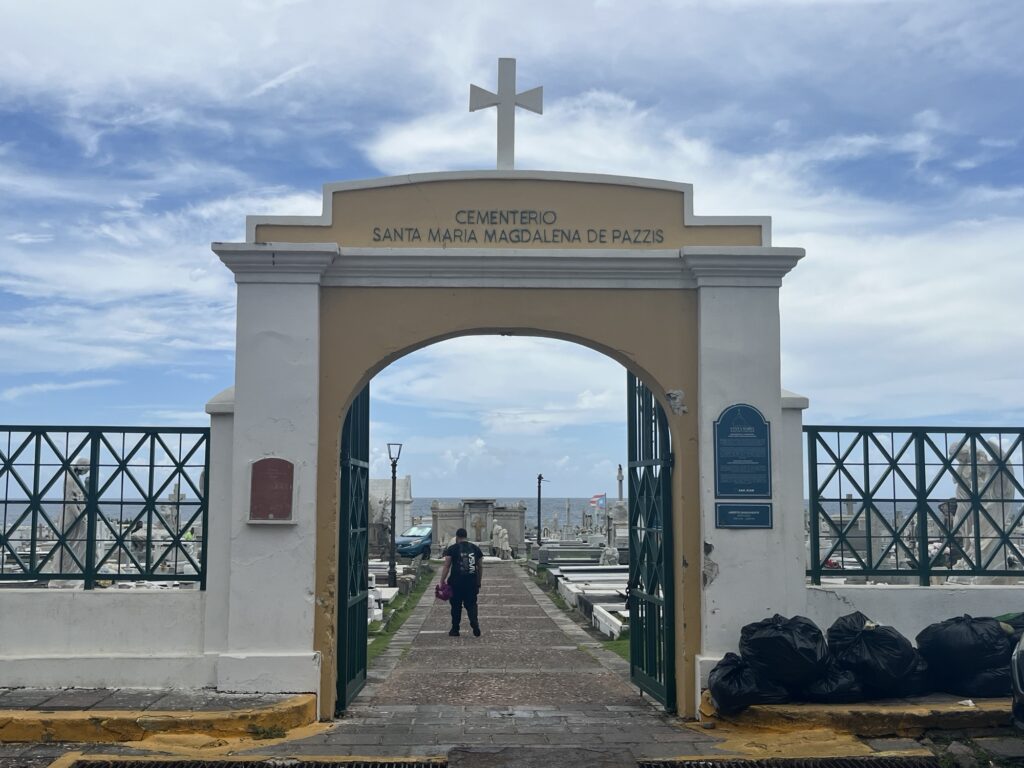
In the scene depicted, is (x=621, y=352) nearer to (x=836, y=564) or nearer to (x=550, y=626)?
(x=836, y=564)

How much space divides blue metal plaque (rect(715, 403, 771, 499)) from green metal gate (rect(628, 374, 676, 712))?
19.0 inches

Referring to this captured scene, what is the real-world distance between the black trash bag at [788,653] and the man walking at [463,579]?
642 cm

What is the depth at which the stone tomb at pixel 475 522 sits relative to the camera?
118 ft

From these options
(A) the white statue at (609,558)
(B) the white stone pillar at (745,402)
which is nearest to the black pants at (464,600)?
(B) the white stone pillar at (745,402)

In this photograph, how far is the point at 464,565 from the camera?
1360cm

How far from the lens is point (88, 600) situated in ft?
26.6

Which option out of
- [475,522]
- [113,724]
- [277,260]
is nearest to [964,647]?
[277,260]

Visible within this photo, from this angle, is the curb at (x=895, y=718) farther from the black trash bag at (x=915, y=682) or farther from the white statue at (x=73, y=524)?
the white statue at (x=73, y=524)

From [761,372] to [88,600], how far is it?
584cm

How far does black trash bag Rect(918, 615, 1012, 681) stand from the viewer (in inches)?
301

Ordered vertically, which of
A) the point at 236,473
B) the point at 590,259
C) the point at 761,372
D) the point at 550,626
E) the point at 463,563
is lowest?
the point at 550,626

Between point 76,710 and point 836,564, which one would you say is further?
point 836,564

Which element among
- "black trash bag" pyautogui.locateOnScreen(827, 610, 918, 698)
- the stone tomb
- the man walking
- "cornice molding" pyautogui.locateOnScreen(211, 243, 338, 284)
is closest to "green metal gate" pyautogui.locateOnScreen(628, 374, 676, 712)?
"black trash bag" pyautogui.locateOnScreen(827, 610, 918, 698)

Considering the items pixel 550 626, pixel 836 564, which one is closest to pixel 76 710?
pixel 836 564
